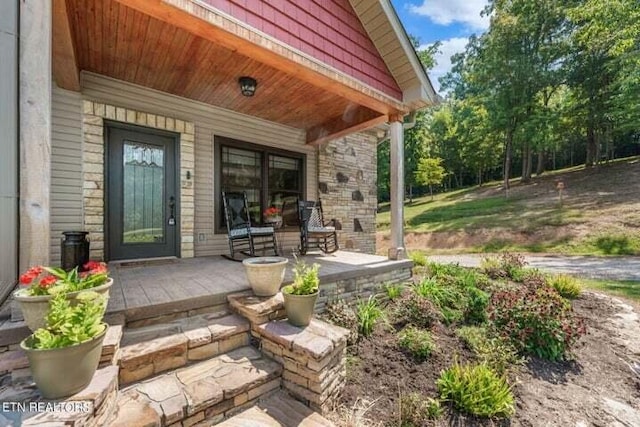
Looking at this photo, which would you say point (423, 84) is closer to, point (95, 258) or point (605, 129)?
point (95, 258)

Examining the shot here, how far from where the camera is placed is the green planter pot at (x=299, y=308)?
2.27 m

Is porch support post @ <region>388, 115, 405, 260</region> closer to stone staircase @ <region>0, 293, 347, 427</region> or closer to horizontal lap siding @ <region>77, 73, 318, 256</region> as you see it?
horizontal lap siding @ <region>77, 73, 318, 256</region>

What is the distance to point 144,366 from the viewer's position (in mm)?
1813

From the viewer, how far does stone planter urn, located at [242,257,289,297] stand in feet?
8.28

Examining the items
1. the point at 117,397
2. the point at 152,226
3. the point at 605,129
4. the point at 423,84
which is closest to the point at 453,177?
the point at 605,129

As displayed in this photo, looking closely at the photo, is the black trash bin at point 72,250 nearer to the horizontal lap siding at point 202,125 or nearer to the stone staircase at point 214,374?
the horizontal lap siding at point 202,125

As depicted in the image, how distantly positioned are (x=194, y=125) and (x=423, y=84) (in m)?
3.55

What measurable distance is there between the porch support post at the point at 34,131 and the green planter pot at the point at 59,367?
76 cm

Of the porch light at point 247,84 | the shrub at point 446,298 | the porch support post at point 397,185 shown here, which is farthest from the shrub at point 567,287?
the porch light at point 247,84

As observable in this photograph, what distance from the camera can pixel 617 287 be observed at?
4.64 meters

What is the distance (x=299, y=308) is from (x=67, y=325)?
1.39 meters

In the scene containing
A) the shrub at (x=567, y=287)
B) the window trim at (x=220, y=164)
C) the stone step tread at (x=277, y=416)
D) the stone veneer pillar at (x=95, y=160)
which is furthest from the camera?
the window trim at (x=220, y=164)

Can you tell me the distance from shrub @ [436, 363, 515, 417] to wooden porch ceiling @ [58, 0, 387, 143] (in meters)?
3.38

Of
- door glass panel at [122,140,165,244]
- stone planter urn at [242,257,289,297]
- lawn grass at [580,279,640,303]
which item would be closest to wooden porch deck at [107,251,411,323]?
stone planter urn at [242,257,289,297]
